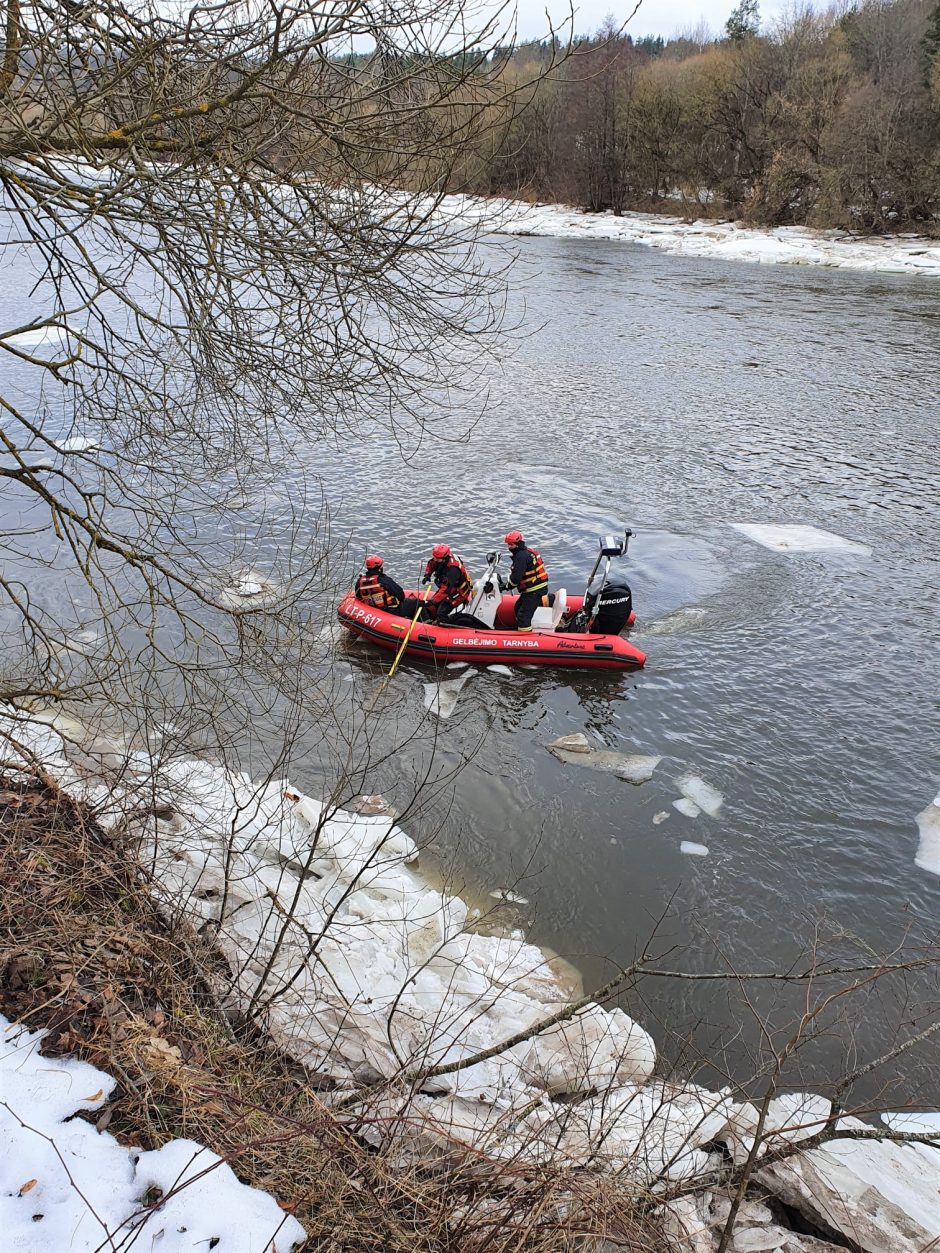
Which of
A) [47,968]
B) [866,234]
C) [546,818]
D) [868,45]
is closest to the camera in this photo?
[47,968]

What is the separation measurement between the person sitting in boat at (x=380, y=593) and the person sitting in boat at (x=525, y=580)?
1252mm

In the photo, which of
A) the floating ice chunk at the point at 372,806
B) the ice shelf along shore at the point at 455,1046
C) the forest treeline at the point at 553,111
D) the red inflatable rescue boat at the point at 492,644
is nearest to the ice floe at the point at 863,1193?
the ice shelf along shore at the point at 455,1046

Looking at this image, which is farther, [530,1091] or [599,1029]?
[599,1029]

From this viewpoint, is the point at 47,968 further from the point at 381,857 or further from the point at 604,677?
the point at 604,677

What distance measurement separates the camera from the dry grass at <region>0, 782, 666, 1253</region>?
323cm

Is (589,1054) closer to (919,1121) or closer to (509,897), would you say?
(919,1121)

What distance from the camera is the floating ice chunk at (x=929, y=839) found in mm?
7898

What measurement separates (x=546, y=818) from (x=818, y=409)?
48.1 feet

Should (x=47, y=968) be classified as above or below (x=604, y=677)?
above

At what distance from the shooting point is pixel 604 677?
421 inches

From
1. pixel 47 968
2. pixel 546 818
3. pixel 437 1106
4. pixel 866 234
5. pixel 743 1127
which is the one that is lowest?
pixel 546 818

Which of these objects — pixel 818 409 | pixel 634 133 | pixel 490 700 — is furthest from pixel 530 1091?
pixel 634 133

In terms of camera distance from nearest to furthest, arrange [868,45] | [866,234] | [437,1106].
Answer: [437,1106]
[866,234]
[868,45]

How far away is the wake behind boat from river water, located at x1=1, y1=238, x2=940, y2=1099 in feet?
0.83
